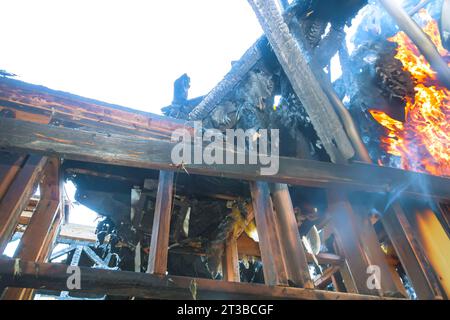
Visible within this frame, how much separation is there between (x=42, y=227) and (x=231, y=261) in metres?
3.11

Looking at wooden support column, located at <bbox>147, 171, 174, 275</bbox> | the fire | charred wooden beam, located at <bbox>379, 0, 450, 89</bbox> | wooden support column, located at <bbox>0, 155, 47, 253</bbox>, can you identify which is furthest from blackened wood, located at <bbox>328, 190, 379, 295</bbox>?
wooden support column, located at <bbox>0, 155, 47, 253</bbox>

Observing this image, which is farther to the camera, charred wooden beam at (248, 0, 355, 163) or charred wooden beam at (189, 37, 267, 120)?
charred wooden beam at (189, 37, 267, 120)

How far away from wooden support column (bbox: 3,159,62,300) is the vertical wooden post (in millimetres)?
2707

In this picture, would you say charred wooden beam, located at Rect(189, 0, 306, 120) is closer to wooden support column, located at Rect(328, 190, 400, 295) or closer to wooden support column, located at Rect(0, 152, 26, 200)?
wooden support column, located at Rect(328, 190, 400, 295)

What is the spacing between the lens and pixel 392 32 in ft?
18.3

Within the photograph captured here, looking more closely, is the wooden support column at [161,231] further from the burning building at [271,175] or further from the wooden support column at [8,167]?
the wooden support column at [8,167]

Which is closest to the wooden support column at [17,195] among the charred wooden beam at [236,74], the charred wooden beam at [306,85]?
the charred wooden beam at [236,74]

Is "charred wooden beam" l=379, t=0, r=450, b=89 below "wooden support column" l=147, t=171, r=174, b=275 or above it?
above

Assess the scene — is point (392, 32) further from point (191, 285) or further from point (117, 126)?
point (191, 285)

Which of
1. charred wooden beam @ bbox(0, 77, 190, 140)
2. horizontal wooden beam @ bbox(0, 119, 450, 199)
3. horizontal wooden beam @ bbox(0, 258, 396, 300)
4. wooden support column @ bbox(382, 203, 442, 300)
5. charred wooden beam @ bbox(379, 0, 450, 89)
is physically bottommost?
horizontal wooden beam @ bbox(0, 258, 396, 300)

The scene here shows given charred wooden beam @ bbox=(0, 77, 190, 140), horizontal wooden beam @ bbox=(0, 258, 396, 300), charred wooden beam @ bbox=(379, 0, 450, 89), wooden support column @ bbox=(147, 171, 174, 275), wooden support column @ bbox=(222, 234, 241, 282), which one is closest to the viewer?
horizontal wooden beam @ bbox=(0, 258, 396, 300)

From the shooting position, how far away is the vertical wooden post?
2312mm
